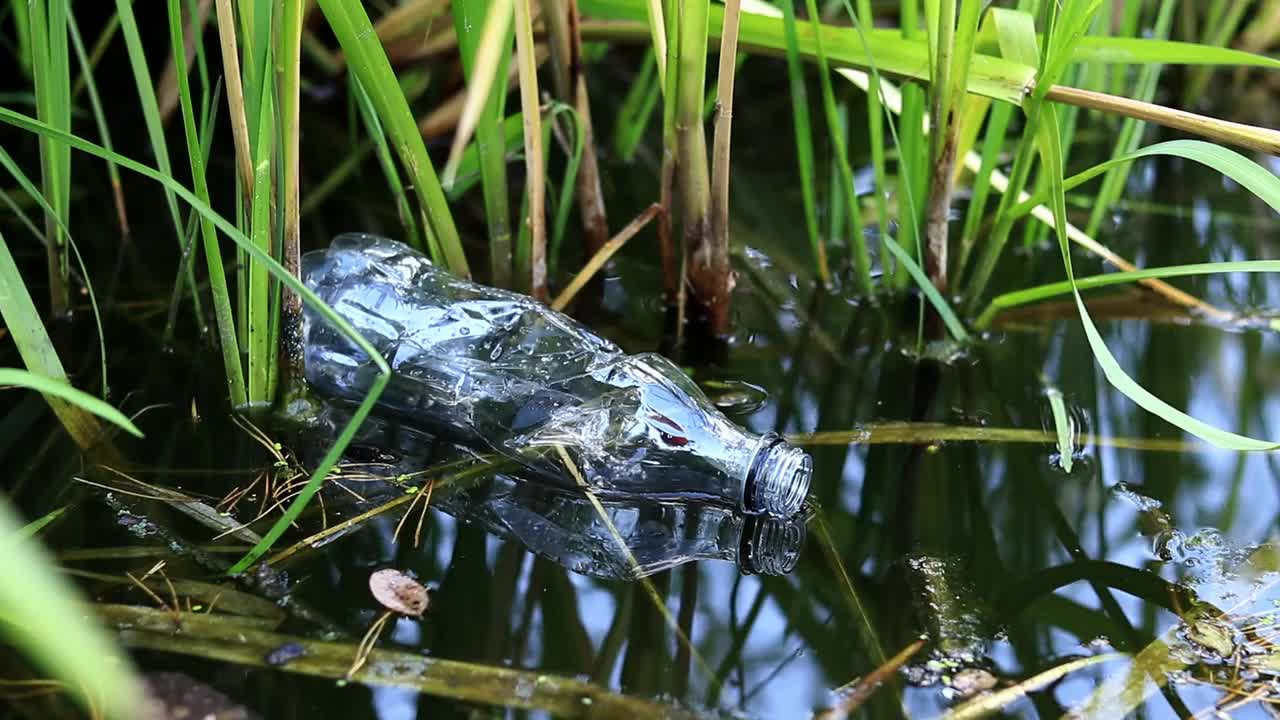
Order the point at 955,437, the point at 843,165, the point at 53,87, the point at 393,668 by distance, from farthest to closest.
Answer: the point at 843,165 < the point at 955,437 < the point at 53,87 < the point at 393,668

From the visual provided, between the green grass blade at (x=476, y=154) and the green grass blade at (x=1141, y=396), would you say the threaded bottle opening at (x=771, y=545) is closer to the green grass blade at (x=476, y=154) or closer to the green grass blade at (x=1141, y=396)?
the green grass blade at (x=1141, y=396)

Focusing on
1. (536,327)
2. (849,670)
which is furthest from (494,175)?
(849,670)

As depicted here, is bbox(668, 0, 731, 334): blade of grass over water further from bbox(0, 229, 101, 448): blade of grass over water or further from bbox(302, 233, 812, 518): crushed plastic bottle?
bbox(0, 229, 101, 448): blade of grass over water

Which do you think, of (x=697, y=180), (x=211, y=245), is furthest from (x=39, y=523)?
(x=697, y=180)

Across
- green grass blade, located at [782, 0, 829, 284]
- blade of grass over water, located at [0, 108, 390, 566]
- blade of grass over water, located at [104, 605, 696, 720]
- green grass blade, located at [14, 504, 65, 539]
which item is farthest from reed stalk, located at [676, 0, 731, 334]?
green grass blade, located at [14, 504, 65, 539]

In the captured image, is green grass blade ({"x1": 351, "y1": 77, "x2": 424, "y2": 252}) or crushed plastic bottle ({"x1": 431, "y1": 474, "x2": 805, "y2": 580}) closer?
crushed plastic bottle ({"x1": 431, "y1": 474, "x2": 805, "y2": 580})

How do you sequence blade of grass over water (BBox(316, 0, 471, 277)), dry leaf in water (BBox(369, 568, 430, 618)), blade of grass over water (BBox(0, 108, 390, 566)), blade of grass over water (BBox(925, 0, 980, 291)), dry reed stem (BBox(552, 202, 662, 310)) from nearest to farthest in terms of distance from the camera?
1. blade of grass over water (BBox(0, 108, 390, 566))
2. dry leaf in water (BBox(369, 568, 430, 618))
3. blade of grass over water (BBox(316, 0, 471, 277))
4. blade of grass over water (BBox(925, 0, 980, 291))
5. dry reed stem (BBox(552, 202, 662, 310))

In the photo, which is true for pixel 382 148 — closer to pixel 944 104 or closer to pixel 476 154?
pixel 476 154
